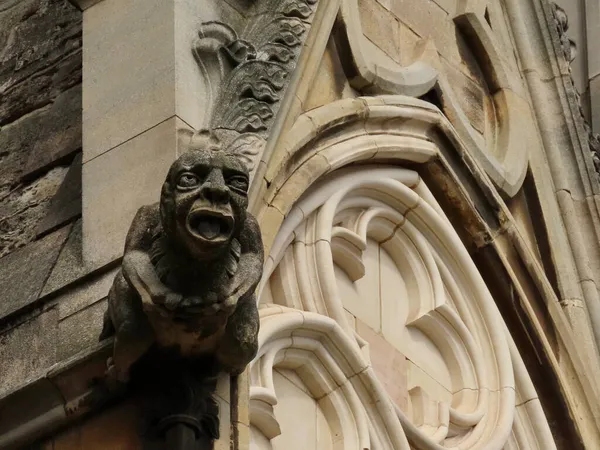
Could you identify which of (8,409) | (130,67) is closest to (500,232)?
(130,67)

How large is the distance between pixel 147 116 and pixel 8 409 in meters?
1.13

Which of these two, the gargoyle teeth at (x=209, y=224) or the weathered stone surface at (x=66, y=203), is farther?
the weathered stone surface at (x=66, y=203)

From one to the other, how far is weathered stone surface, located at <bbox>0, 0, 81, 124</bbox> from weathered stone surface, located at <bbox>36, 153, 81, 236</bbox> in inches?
23.5

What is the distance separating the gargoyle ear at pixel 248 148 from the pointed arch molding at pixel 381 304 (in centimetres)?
25

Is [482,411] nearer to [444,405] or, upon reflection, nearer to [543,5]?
[444,405]

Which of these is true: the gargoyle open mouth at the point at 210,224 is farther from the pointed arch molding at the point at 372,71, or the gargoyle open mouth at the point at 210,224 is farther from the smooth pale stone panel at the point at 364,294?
the pointed arch molding at the point at 372,71

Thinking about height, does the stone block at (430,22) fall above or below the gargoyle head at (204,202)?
above

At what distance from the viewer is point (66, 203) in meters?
9.67

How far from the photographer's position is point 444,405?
10.5 m

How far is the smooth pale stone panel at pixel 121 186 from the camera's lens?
9.08 metres

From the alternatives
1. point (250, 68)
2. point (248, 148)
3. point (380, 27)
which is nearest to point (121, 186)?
point (248, 148)

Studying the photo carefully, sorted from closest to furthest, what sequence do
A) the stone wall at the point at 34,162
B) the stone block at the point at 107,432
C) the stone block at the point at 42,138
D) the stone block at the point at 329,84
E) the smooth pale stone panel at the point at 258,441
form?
the stone block at the point at 107,432, the stone wall at the point at 34,162, the smooth pale stone panel at the point at 258,441, the stone block at the point at 42,138, the stone block at the point at 329,84

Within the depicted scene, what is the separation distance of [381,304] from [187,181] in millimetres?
2338

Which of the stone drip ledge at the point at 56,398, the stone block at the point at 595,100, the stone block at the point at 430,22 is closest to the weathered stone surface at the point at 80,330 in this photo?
the stone drip ledge at the point at 56,398
